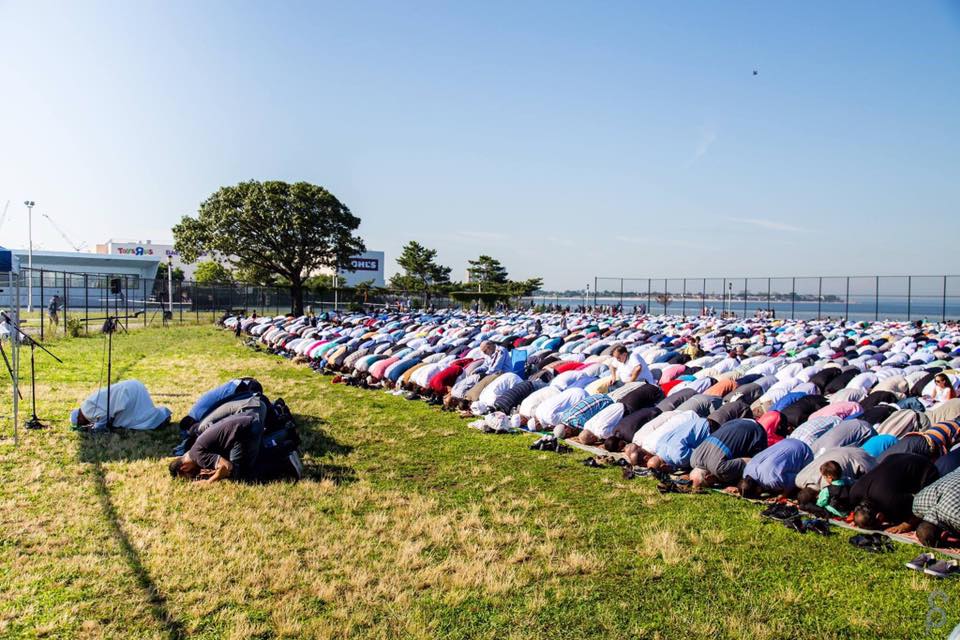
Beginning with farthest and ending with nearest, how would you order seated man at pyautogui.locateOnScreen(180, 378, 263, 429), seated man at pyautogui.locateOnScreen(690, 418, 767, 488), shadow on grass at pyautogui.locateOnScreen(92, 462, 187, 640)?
seated man at pyautogui.locateOnScreen(180, 378, 263, 429), seated man at pyautogui.locateOnScreen(690, 418, 767, 488), shadow on grass at pyautogui.locateOnScreen(92, 462, 187, 640)

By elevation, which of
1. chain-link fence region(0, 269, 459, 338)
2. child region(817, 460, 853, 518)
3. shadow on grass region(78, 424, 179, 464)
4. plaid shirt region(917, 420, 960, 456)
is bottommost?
shadow on grass region(78, 424, 179, 464)

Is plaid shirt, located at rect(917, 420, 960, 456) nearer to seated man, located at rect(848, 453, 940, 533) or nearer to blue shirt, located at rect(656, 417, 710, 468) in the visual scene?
seated man, located at rect(848, 453, 940, 533)

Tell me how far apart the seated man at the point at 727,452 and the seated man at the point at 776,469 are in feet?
0.63

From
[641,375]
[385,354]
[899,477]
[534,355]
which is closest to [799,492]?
[899,477]

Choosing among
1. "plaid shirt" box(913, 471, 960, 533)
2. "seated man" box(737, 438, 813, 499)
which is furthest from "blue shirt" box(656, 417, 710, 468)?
"plaid shirt" box(913, 471, 960, 533)

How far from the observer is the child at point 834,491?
7402 mm

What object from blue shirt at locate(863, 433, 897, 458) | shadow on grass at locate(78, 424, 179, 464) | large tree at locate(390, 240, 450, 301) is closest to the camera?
blue shirt at locate(863, 433, 897, 458)

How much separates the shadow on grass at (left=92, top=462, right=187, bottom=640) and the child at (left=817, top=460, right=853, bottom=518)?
22.1 feet

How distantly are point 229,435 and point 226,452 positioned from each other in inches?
9.0

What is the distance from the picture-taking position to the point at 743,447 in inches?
356

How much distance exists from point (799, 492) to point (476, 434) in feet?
19.1

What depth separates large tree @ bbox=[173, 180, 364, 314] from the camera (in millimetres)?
44469

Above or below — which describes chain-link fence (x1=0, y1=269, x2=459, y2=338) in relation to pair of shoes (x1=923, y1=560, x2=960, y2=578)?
above

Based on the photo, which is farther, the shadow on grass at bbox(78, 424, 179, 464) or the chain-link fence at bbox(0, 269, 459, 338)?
the chain-link fence at bbox(0, 269, 459, 338)
